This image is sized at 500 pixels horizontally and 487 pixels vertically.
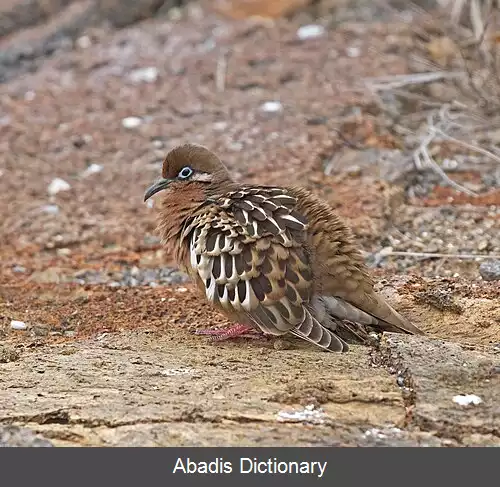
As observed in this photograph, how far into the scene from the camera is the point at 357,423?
3.92 m

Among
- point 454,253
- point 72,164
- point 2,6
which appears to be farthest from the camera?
point 2,6

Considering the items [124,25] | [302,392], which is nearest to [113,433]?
[302,392]

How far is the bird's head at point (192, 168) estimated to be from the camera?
5605 millimetres

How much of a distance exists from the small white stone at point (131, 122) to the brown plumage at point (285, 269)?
4.04 metres

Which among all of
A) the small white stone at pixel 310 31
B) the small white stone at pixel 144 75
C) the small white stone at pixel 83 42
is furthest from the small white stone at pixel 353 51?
A: the small white stone at pixel 83 42

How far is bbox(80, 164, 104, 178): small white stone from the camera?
838 centimetres

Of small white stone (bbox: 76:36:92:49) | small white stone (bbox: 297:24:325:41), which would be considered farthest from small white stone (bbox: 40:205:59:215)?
small white stone (bbox: 297:24:325:41)

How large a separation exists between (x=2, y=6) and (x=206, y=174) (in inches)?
309

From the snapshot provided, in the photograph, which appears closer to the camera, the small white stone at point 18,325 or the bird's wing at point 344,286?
the bird's wing at point 344,286

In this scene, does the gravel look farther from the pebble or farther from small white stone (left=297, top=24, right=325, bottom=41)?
small white stone (left=297, top=24, right=325, bottom=41)

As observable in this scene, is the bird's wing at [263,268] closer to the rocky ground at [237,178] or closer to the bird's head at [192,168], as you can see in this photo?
the rocky ground at [237,178]

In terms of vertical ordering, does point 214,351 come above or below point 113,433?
below

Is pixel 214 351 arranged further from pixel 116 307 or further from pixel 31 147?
pixel 31 147

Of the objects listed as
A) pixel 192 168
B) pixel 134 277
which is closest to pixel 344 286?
pixel 192 168
